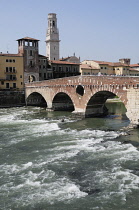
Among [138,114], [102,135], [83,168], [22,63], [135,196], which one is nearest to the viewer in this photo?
[135,196]

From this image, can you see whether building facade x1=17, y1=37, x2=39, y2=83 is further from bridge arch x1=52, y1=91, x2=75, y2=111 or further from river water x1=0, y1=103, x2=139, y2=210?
river water x1=0, y1=103, x2=139, y2=210

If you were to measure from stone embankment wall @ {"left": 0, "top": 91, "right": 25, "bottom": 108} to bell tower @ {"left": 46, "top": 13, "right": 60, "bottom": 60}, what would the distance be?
37.9 m

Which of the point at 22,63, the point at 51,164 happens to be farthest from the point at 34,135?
the point at 22,63

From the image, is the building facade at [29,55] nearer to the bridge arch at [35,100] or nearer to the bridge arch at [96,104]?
the bridge arch at [35,100]

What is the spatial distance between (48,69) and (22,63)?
962 cm

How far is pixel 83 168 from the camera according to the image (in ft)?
59.1

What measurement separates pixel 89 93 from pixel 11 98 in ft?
91.4

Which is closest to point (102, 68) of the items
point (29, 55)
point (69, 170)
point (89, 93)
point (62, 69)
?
point (62, 69)

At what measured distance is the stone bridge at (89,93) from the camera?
30.3 metres

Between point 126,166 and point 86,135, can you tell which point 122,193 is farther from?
point 86,135

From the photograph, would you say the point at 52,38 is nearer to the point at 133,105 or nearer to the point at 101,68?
the point at 101,68

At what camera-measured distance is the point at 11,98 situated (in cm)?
6059

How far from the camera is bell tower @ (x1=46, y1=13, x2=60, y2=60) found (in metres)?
95.8

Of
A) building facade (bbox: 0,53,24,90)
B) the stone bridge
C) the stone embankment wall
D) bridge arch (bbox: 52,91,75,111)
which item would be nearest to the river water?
the stone bridge
